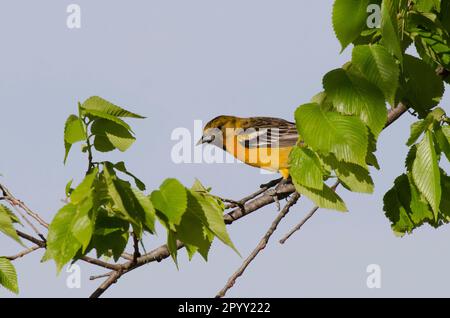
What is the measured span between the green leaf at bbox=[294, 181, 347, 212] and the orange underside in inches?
142

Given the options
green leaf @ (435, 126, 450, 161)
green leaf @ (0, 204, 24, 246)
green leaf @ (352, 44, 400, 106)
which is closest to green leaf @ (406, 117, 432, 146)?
green leaf @ (435, 126, 450, 161)

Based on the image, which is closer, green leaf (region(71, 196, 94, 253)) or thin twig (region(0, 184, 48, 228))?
green leaf (region(71, 196, 94, 253))

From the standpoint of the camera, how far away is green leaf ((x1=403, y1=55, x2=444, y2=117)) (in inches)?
179

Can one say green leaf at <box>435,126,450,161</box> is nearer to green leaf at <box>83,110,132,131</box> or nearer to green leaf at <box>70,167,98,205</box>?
green leaf at <box>83,110,132,131</box>

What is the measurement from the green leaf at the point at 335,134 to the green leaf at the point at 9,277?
217cm

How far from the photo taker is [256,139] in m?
9.61

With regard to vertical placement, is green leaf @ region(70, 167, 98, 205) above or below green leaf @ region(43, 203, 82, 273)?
above

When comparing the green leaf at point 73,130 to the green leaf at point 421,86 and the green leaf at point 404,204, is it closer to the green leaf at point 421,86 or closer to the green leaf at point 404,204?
the green leaf at point 421,86

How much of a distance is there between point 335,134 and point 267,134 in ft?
17.5

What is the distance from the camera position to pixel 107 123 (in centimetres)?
447

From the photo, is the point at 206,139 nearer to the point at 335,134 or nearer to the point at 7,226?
the point at 7,226

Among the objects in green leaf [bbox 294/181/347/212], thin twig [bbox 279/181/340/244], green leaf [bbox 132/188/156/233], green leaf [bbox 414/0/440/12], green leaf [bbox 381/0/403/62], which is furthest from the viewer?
thin twig [bbox 279/181/340/244]

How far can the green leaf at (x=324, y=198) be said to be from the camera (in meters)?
4.25
